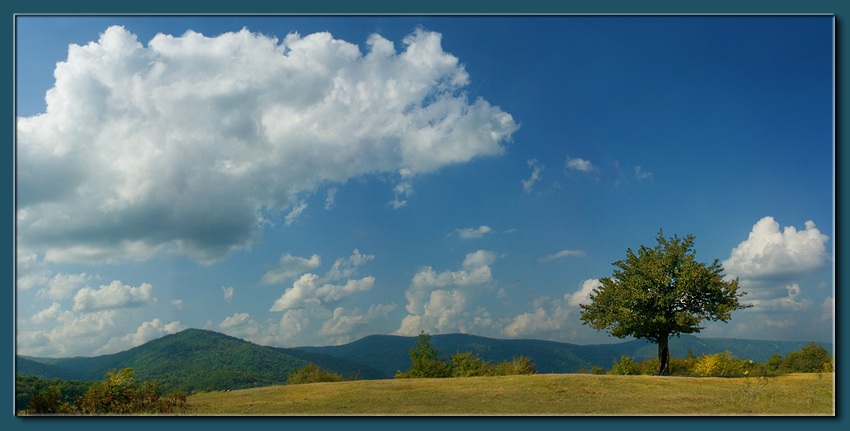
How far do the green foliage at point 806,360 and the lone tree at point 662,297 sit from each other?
3.74 m

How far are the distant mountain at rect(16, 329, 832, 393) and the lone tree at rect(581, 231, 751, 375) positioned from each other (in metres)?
1.44

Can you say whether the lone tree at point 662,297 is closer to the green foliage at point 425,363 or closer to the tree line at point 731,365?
the tree line at point 731,365

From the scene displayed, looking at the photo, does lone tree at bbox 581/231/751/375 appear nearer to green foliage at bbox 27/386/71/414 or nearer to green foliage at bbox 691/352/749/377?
green foliage at bbox 691/352/749/377

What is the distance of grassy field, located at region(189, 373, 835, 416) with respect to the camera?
1706 centimetres

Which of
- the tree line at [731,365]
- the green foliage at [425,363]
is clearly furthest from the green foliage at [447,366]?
the tree line at [731,365]

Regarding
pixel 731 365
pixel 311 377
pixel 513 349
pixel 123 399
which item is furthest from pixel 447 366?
pixel 123 399

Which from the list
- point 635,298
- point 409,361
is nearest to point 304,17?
point 409,361

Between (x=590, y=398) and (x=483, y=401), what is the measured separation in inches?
115

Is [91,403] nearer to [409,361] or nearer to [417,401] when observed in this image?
[417,401]

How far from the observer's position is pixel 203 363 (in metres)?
26.4

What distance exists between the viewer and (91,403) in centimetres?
1747

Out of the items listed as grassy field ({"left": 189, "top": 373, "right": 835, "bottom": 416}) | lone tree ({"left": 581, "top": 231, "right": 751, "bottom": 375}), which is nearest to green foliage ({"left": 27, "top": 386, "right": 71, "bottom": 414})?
grassy field ({"left": 189, "top": 373, "right": 835, "bottom": 416})

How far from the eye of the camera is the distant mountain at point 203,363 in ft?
76.3

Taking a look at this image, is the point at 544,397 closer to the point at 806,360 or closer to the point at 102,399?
the point at 806,360
